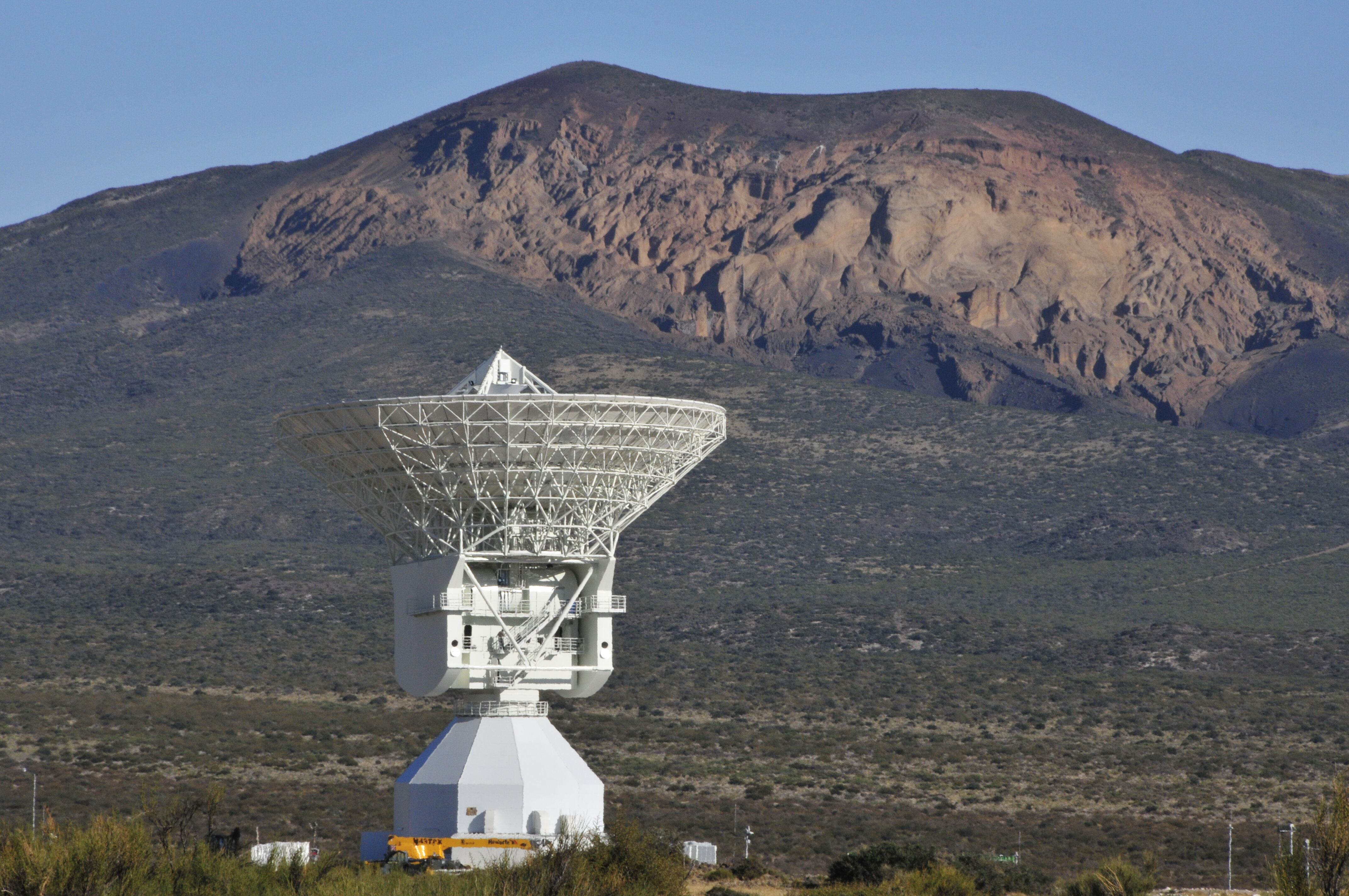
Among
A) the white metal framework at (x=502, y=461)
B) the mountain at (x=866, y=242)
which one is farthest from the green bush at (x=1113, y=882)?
the mountain at (x=866, y=242)

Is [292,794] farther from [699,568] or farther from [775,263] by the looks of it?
[775,263]

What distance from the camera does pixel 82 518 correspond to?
10450 cm

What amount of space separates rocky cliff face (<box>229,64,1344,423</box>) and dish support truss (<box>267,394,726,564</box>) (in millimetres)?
120549

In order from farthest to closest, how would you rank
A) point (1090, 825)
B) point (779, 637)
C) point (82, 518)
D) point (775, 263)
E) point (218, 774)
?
point (775, 263) < point (82, 518) < point (779, 637) < point (218, 774) < point (1090, 825)

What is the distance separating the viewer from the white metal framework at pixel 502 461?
1435 inches

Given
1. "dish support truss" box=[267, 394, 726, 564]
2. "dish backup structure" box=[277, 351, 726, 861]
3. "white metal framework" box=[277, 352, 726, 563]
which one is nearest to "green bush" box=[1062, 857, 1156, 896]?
"dish backup structure" box=[277, 351, 726, 861]

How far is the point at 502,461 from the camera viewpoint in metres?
36.8

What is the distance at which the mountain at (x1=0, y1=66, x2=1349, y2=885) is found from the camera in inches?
2151

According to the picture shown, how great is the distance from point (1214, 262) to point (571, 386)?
84518 mm

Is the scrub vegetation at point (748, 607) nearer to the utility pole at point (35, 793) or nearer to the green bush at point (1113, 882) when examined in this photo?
the utility pole at point (35, 793)

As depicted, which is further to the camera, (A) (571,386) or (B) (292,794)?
(A) (571,386)

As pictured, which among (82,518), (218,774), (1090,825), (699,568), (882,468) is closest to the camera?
Result: (1090,825)

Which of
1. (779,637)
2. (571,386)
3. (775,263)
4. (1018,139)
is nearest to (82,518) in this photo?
(571,386)

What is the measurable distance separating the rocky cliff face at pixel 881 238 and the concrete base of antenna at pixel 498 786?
122 m
